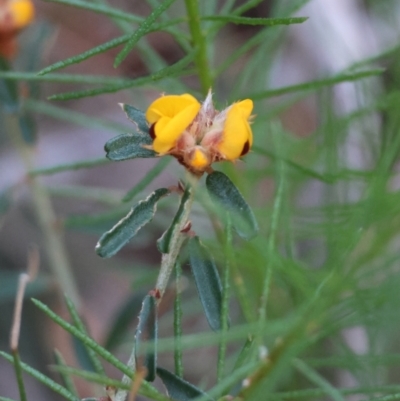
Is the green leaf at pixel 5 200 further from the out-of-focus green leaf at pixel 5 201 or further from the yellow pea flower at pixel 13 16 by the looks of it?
the yellow pea flower at pixel 13 16

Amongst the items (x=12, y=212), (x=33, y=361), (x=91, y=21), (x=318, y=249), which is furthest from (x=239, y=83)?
(x=91, y=21)

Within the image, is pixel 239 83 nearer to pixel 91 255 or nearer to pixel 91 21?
pixel 91 255

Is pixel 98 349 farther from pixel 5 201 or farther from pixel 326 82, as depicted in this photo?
pixel 5 201

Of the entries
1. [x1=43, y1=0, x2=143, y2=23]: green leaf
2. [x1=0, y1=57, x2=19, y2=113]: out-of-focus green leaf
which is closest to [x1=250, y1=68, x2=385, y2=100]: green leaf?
[x1=43, y1=0, x2=143, y2=23]: green leaf

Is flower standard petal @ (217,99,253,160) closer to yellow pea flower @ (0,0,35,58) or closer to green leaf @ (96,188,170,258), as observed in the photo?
green leaf @ (96,188,170,258)

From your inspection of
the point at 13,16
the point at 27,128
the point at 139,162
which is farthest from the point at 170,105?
the point at 139,162
